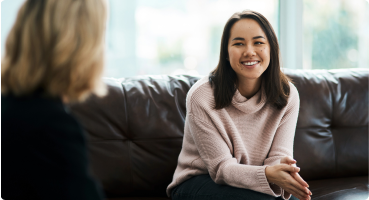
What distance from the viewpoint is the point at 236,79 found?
1501mm

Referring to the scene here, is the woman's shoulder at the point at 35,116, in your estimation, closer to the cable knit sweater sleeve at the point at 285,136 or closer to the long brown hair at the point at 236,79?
the long brown hair at the point at 236,79

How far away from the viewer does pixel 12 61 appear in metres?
0.69

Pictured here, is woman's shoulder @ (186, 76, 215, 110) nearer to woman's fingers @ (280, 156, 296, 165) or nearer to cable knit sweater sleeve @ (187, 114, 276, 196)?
cable knit sweater sleeve @ (187, 114, 276, 196)

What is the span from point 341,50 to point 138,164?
6.31 feet

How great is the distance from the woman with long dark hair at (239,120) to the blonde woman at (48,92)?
0.67m

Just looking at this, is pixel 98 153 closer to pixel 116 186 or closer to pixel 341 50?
pixel 116 186

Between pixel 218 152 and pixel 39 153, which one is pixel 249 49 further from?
pixel 39 153

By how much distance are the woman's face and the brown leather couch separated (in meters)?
0.40

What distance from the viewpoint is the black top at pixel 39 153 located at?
0.61 m

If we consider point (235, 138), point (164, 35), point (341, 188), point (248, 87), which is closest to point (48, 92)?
point (235, 138)

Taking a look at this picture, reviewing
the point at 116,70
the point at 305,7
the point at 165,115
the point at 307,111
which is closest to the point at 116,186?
the point at 165,115

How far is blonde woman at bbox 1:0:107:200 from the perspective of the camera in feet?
2.01

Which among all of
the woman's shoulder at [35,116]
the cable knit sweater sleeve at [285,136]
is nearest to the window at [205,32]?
the cable knit sweater sleeve at [285,136]

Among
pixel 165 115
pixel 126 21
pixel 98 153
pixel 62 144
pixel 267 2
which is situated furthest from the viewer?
pixel 267 2
